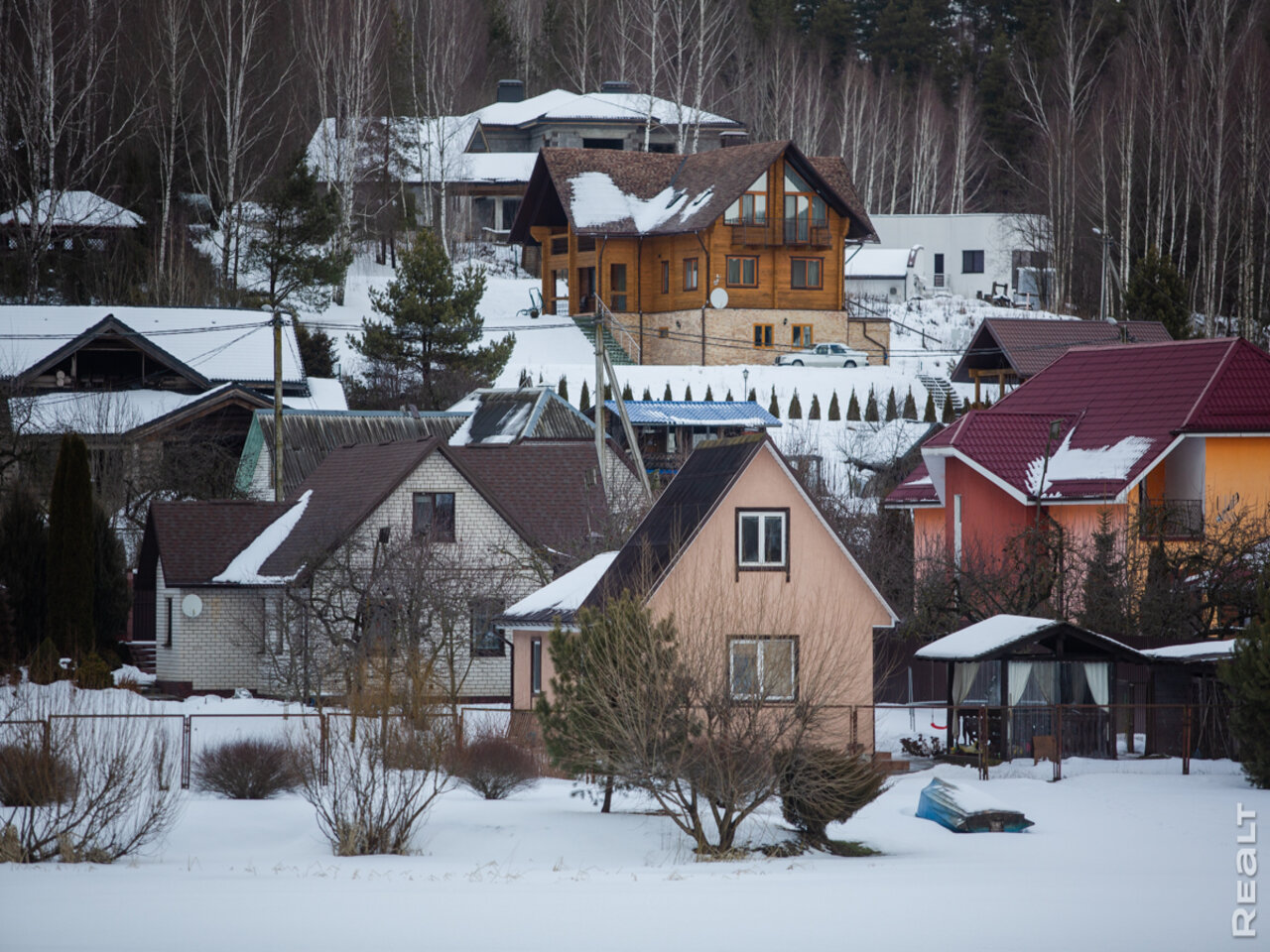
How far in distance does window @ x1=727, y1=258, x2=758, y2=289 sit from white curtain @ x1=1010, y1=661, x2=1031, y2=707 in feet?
135

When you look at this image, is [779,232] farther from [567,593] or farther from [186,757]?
[186,757]

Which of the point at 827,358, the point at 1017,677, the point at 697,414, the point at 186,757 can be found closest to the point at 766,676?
the point at 186,757

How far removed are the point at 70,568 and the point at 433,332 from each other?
896 inches

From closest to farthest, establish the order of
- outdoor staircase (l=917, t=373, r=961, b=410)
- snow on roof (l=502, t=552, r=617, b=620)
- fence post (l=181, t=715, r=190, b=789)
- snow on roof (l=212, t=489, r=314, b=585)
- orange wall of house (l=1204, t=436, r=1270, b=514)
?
fence post (l=181, t=715, r=190, b=789), snow on roof (l=502, t=552, r=617, b=620), snow on roof (l=212, t=489, r=314, b=585), orange wall of house (l=1204, t=436, r=1270, b=514), outdoor staircase (l=917, t=373, r=961, b=410)

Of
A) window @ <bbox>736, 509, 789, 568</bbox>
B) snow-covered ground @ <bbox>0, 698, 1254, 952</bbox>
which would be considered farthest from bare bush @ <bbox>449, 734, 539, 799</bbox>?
window @ <bbox>736, 509, 789, 568</bbox>

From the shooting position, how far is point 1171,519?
35.2 meters

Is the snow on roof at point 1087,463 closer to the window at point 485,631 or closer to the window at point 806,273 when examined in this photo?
the window at point 485,631

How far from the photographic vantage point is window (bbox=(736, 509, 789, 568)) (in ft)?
91.9

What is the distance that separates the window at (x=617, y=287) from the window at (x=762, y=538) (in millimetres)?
42499

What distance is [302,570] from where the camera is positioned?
3444 centimetres

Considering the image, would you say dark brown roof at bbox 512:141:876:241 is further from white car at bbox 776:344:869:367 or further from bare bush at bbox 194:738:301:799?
bare bush at bbox 194:738:301:799

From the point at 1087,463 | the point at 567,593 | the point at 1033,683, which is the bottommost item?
the point at 1033,683

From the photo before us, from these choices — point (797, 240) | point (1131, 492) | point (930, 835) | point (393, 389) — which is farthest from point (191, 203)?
point (930, 835)

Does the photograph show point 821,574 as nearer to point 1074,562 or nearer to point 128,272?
point 1074,562
